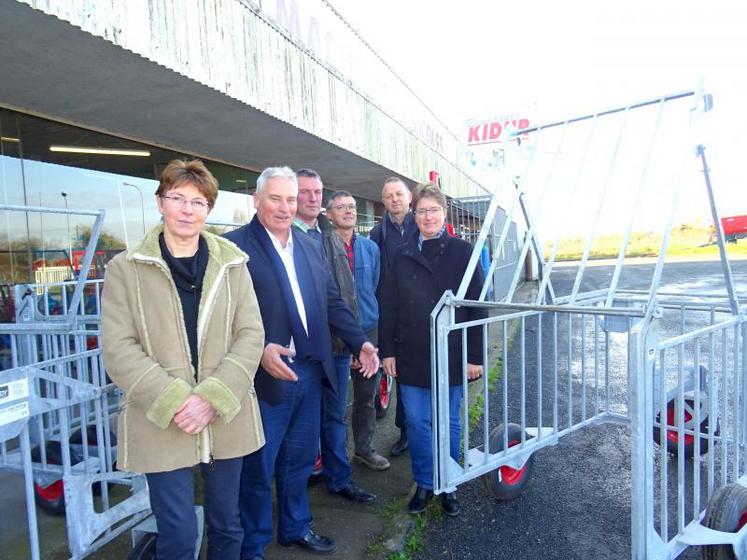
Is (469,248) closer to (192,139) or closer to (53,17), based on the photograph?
(53,17)

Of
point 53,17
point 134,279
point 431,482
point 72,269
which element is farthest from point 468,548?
point 72,269

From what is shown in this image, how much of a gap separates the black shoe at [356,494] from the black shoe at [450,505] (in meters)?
0.46

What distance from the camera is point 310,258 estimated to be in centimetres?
269

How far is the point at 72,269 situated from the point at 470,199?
7458 mm

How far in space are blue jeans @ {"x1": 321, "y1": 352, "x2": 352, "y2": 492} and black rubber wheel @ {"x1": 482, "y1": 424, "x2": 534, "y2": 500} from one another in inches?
36.9

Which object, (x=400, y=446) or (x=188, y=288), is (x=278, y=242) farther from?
(x=400, y=446)

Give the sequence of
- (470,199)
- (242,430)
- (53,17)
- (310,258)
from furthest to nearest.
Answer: (470,199) < (53,17) < (310,258) < (242,430)

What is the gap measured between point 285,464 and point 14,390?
134cm

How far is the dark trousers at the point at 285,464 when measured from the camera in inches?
97.1

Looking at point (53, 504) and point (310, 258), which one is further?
point (53, 504)

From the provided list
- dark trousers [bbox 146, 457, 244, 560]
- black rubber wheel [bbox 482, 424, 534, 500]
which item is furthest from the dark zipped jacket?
dark trousers [bbox 146, 457, 244, 560]

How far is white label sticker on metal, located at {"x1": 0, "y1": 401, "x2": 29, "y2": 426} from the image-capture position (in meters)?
1.70

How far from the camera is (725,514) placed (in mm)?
2293

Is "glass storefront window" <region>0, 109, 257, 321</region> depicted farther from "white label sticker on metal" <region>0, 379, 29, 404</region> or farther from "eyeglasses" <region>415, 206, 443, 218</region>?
"white label sticker on metal" <region>0, 379, 29, 404</region>
